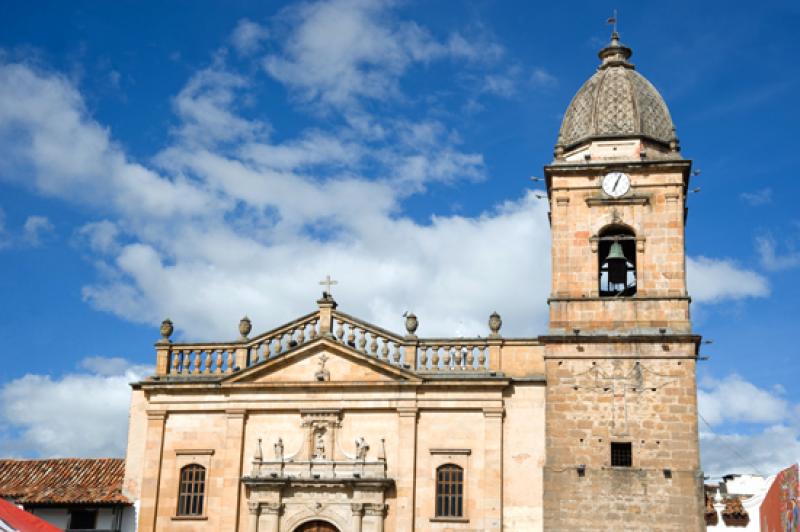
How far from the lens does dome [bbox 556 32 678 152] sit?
96.2 ft

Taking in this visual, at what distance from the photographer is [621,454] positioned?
1067 inches

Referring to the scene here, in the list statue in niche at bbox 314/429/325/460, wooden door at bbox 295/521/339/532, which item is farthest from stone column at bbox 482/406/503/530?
statue in niche at bbox 314/429/325/460

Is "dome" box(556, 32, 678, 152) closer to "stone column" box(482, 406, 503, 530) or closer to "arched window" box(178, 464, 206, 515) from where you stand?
"stone column" box(482, 406, 503, 530)

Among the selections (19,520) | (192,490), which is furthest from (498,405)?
(19,520)

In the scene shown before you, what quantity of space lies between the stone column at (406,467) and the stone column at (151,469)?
21.4ft

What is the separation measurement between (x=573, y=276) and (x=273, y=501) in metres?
9.75

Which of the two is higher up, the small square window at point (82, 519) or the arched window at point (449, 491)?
the arched window at point (449, 491)

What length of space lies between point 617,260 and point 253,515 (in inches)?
457

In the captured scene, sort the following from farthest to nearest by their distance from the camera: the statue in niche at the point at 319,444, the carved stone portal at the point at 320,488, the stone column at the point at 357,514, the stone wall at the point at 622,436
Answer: the statue in niche at the point at 319,444, the carved stone portal at the point at 320,488, the stone column at the point at 357,514, the stone wall at the point at 622,436

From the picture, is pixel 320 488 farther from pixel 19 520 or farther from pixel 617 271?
pixel 19 520

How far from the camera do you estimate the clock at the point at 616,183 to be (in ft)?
95.0

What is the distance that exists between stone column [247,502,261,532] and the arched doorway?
105cm

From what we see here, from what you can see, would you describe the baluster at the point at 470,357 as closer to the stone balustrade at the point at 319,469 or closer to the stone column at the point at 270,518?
the stone balustrade at the point at 319,469

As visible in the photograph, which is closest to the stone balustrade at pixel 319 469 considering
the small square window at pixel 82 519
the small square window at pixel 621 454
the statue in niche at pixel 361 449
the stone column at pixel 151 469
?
the statue in niche at pixel 361 449
